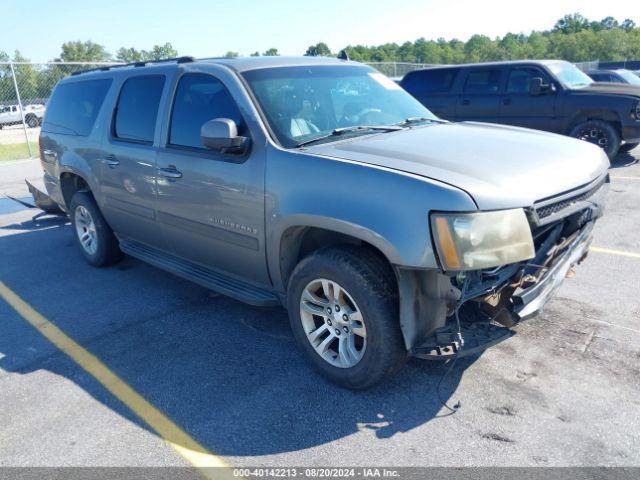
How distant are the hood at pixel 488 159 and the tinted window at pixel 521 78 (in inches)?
280

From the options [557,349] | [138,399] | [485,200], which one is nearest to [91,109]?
[138,399]

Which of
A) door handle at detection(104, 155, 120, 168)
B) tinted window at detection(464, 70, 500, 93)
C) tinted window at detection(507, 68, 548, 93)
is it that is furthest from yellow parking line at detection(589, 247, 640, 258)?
tinted window at detection(464, 70, 500, 93)

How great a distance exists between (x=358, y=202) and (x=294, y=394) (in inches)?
49.5

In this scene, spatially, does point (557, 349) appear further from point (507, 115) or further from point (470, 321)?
point (507, 115)

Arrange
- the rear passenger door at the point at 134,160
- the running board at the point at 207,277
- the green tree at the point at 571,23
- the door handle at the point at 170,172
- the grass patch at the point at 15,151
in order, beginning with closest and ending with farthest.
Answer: the running board at the point at 207,277 → the door handle at the point at 170,172 → the rear passenger door at the point at 134,160 → the grass patch at the point at 15,151 → the green tree at the point at 571,23

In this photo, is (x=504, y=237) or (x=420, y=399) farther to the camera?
(x=420, y=399)

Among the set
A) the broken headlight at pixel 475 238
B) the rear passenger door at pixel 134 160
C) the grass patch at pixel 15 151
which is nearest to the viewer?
the broken headlight at pixel 475 238

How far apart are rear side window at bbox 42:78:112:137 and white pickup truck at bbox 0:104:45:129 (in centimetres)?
1811

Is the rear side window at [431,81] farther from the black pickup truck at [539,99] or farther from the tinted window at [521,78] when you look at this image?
the tinted window at [521,78]

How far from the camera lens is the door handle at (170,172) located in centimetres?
406

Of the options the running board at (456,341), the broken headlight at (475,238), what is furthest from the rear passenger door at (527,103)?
the broken headlight at (475,238)

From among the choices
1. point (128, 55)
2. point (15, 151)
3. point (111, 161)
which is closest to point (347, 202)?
point (111, 161)

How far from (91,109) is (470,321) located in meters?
4.26

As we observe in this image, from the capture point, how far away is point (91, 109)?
5.32 m
